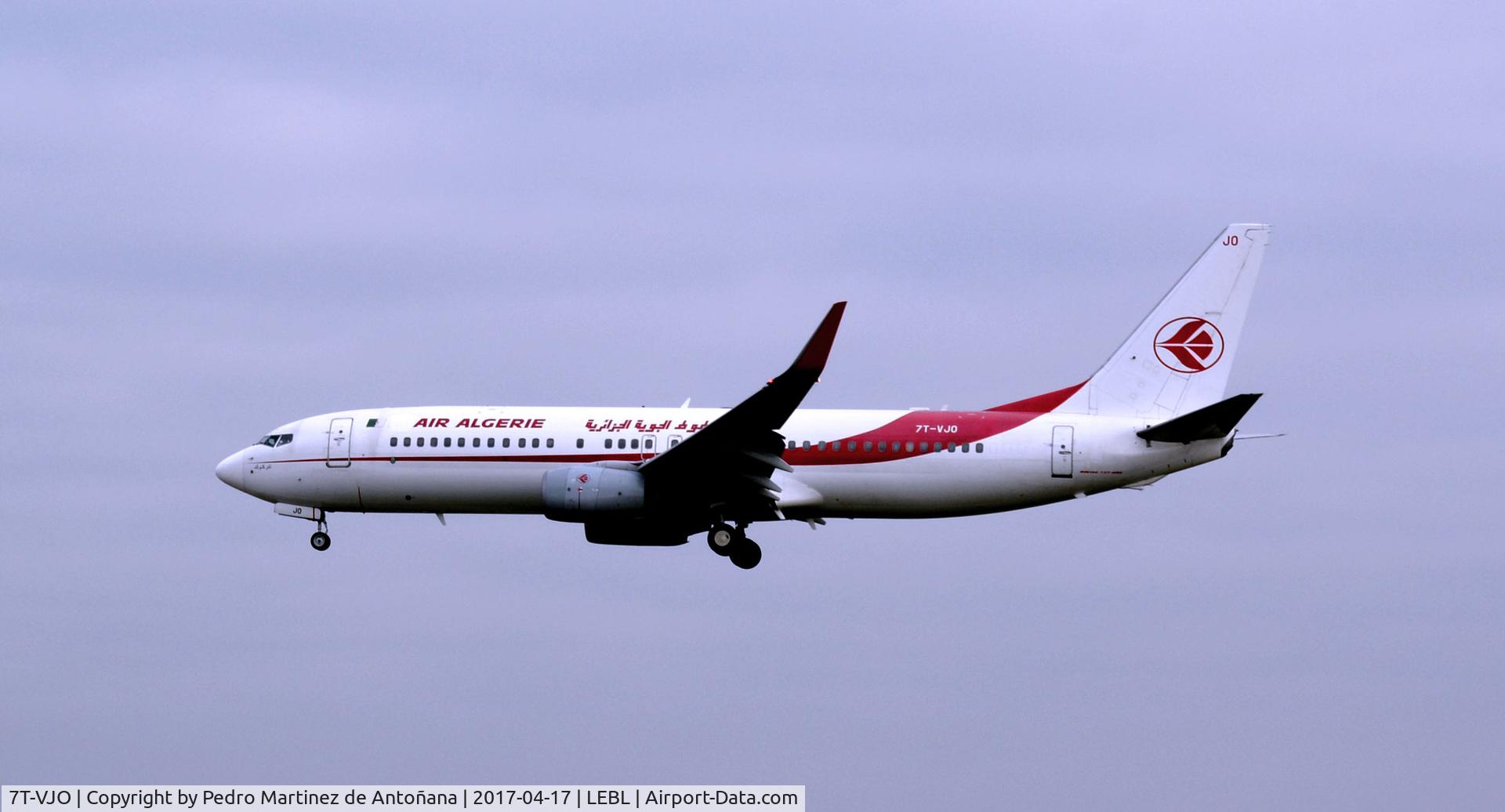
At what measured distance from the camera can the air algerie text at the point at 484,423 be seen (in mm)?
46406

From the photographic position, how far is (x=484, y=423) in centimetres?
4656

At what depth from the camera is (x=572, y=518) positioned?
146 feet

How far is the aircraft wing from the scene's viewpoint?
1628 inches

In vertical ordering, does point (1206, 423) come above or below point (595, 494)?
above

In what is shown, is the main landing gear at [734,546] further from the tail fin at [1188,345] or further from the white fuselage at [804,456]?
the tail fin at [1188,345]

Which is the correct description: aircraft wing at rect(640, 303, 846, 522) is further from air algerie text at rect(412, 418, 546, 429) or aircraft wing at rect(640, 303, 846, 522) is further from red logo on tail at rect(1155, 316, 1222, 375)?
red logo on tail at rect(1155, 316, 1222, 375)

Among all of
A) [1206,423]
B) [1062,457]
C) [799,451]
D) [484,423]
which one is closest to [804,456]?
[799,451]

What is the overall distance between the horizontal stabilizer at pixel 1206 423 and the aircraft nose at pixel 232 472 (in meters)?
23.4

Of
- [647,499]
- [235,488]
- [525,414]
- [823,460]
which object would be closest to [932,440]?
[823,460]

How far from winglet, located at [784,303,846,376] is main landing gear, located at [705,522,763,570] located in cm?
652

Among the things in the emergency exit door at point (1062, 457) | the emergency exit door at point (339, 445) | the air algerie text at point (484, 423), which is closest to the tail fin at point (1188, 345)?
the emergency exit door at point (1062, 457)

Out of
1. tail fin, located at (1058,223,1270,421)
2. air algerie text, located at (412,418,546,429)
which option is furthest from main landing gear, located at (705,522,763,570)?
tail fin, located at (1058,223,1270,421)

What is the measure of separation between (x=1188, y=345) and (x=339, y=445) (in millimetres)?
21677

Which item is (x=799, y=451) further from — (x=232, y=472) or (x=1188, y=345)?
(x=232, y=472)
